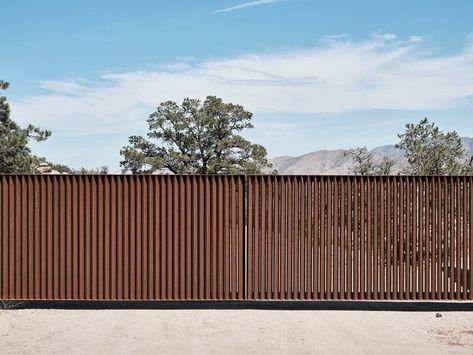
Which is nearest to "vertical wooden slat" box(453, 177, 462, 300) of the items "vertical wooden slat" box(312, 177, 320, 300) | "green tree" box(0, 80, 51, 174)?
"vertical wooden slat" box(312, 177, 320, 300)

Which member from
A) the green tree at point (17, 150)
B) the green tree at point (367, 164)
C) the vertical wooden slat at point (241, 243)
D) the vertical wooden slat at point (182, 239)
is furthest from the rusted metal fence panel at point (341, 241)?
the green tree at point (367, 164)

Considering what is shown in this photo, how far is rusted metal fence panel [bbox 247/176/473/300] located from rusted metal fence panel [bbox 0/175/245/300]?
1.57 feet

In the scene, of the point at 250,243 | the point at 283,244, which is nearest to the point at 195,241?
the point at 250,243

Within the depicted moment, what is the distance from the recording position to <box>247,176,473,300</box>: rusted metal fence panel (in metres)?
10.3

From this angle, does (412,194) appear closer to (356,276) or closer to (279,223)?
(356,276)

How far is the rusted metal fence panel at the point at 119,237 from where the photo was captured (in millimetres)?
10281

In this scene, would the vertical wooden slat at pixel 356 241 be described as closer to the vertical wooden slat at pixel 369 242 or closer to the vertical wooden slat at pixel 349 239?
the vertical wooden slat at pixel 349 239

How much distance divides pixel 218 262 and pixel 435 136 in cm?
2773

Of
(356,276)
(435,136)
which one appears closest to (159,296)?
(356,276)

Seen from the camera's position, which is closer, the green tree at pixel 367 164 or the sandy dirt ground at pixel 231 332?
the sandy dirt ground at pixel 231 332

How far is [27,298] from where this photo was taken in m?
10.3

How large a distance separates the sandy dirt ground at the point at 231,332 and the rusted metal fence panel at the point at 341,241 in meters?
0.42

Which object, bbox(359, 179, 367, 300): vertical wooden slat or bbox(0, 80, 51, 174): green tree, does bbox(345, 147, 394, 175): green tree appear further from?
bbox(359, 179, 367, 300): vertical wooden slat

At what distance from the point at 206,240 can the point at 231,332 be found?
1.99 meters
